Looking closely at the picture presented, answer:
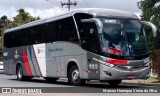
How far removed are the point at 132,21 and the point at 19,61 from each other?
34.5 ft

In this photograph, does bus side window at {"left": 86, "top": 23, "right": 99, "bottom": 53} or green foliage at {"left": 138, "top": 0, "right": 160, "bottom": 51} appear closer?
bus side window at {"left": 86, "top": 23, "right": 99, "bottom": 53}

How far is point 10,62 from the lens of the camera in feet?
95.2

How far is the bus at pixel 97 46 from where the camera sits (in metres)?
18.4

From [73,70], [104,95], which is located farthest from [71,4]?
[104,95]

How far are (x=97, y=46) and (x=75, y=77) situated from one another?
2.62 meters

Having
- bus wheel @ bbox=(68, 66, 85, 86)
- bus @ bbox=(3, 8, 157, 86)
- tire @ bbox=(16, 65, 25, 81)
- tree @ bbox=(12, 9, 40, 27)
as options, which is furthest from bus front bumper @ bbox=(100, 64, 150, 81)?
tree @ bbox=(12, 9, 40, 27)

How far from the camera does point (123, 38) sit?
1877 centimetres

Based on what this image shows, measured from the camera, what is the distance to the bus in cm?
1838

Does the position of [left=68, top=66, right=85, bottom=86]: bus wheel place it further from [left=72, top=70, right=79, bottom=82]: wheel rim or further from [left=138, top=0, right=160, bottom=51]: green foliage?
[left=138, top=0, right=160, bottom=51]: green foliage

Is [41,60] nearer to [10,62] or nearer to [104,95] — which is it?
[10,62]

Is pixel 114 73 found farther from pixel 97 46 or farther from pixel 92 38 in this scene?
pixel 92 38

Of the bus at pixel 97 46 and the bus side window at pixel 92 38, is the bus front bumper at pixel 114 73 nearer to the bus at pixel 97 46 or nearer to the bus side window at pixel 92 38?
the bus at pixel 97 46

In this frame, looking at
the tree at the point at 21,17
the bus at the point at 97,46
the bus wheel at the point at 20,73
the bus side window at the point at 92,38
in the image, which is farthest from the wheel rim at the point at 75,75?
the tree at the point at 21,17

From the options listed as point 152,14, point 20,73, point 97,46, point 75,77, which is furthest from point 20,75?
point 152,14
